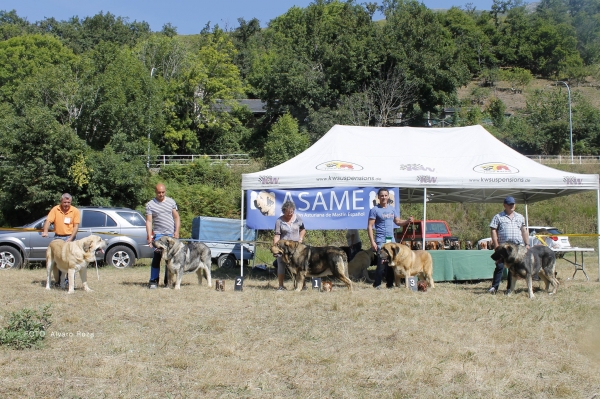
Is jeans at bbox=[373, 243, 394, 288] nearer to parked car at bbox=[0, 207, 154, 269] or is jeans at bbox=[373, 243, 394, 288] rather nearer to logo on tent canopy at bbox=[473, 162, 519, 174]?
logo on tent canopy at bbox=[473, 162, 519, 174]

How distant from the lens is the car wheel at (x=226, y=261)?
1591 centimetres

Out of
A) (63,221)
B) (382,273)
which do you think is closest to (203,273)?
(63,221)

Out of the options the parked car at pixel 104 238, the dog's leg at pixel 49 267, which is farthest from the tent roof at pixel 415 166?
the parked car at pixel 104 238

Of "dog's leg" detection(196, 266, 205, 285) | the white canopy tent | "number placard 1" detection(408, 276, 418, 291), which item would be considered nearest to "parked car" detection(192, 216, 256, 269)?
the white canopy tent

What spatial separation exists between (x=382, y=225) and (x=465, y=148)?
399 cm

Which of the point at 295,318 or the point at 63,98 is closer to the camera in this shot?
the point at 295,318

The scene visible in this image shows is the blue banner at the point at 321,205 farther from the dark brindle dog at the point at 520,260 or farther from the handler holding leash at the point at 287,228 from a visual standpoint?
the dark brindle dog at the point at 520,260

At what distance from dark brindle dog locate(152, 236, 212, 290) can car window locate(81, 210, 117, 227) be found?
5759 mm

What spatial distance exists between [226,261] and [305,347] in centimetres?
999

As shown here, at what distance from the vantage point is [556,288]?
10.2 meters

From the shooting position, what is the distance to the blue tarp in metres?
15.8

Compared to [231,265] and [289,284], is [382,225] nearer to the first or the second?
[289,284]

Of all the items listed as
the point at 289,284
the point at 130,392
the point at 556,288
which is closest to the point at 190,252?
the point at 289,284

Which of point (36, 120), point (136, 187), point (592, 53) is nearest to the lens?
point (592, 53)
